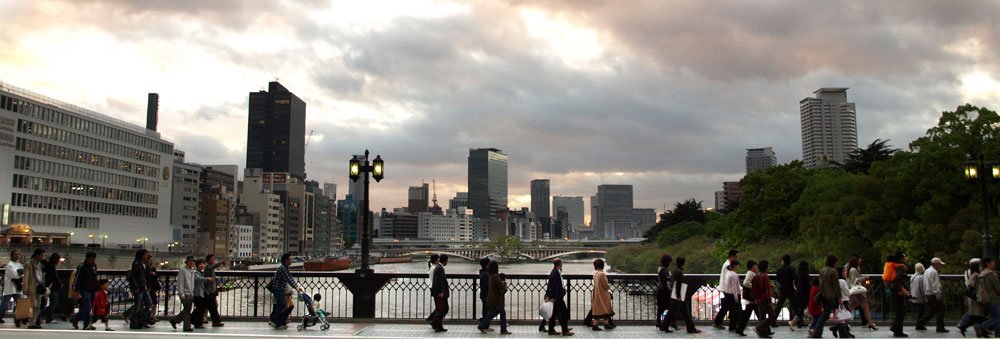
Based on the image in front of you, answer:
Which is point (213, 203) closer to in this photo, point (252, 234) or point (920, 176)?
point (252, 234)

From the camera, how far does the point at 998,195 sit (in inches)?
1471

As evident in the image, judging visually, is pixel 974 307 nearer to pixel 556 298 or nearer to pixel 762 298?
pixel 762 298

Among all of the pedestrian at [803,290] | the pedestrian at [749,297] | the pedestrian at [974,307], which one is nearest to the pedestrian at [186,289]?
the pedestrian at [749,297]

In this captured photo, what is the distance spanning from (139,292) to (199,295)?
1277mm

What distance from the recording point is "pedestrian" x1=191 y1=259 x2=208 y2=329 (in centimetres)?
1670

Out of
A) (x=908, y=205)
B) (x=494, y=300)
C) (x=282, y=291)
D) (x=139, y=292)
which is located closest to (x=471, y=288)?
(x=494, y=300)

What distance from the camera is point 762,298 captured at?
53.7ft

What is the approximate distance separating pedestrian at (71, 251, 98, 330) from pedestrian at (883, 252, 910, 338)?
59.0 ft

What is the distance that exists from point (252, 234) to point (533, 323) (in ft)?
568

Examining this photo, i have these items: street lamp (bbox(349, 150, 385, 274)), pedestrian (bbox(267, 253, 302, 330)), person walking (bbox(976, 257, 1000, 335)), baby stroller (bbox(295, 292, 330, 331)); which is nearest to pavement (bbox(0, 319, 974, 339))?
baby stroller (bbox(295, 292, 330, 331))

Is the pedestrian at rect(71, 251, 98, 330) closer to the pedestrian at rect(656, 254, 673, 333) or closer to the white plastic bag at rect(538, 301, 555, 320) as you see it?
the white plastic bag at rect(538, 301, 555, 320)

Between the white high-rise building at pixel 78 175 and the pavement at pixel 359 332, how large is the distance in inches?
3371

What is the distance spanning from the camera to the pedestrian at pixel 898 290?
16.4 metres

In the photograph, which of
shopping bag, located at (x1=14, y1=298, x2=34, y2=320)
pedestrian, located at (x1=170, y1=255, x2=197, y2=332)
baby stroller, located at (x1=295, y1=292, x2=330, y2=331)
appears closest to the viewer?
pedestrian, located at (x1=170, y1=255, x2=197, y2=332)
